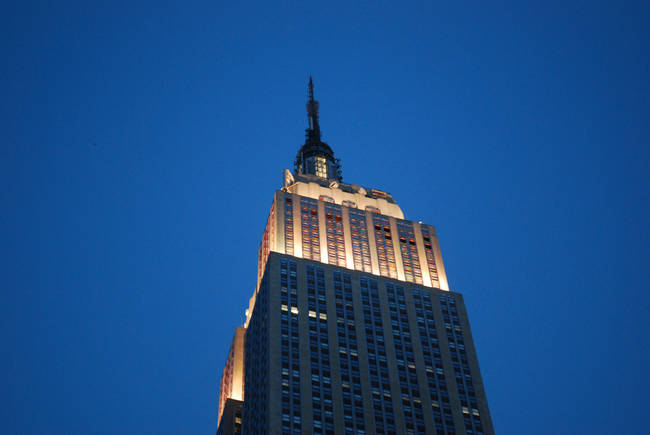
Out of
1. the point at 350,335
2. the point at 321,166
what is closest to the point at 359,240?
the point at 350,335

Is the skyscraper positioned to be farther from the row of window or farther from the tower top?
the tower top

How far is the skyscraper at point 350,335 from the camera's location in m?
118

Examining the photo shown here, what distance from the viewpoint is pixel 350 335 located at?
129m

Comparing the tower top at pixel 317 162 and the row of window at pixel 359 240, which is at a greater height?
the tower top at pixel 317 162

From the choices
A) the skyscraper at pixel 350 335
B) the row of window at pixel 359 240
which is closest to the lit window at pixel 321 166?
the skyscraper at pixel 350 335

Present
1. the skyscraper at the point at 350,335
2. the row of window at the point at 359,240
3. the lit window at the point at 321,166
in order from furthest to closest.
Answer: the lit window at the point at 321,166 → the row of window at the point at 359,240 → the skyscraper at the point at 350,335

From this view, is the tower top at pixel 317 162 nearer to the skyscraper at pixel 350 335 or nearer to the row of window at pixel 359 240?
the skyscraper at pixel 350 335

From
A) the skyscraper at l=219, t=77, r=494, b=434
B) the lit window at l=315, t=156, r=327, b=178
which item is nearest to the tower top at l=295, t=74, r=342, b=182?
the lit window at l=315, t=156, r=327, b=178

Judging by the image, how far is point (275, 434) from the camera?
4304 inches

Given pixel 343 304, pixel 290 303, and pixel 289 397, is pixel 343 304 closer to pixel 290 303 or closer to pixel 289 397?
pixel 290 303

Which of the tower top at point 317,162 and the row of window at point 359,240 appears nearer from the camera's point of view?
the row of window at point 359,240

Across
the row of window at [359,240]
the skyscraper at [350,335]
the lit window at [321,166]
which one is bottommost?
the skyscraper at [350,335]

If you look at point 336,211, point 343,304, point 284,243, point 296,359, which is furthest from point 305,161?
point 296,359

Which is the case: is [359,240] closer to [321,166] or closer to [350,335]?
[350,335]
